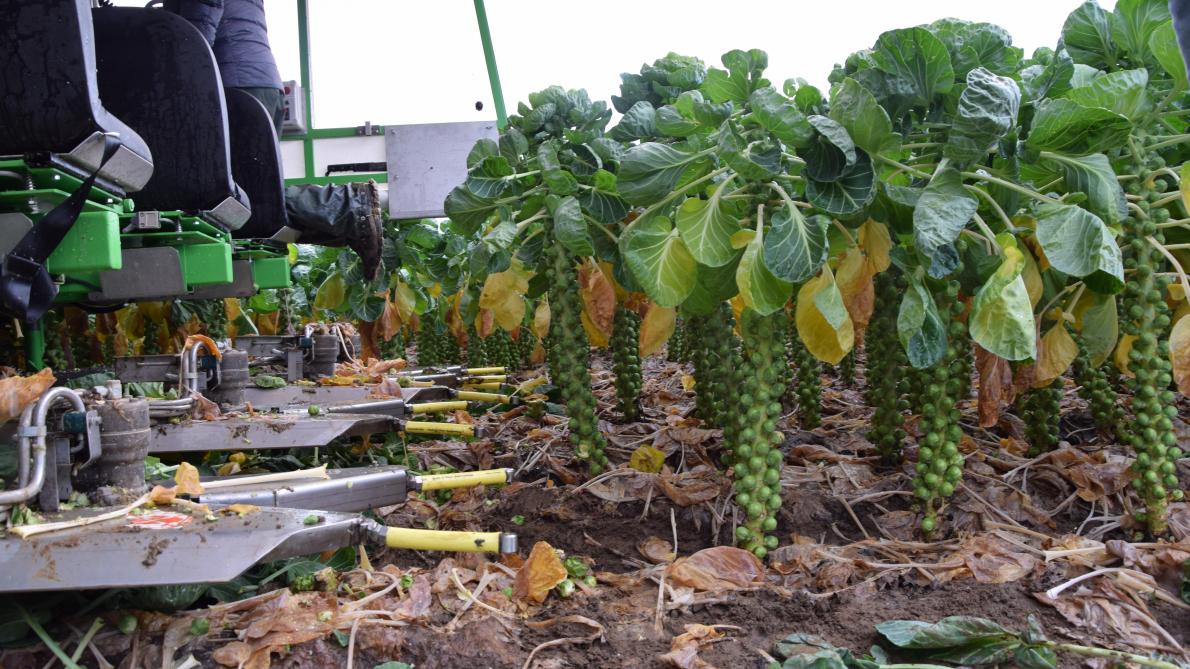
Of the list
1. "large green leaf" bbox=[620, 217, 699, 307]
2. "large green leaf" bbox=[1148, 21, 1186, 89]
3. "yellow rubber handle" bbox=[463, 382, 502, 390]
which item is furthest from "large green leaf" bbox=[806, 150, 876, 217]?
"yellow rubber handle" bbox=[463, 382, 502, 390]

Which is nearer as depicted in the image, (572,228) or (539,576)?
(539,576)

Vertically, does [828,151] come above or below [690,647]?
above

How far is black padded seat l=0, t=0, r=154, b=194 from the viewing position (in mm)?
2295

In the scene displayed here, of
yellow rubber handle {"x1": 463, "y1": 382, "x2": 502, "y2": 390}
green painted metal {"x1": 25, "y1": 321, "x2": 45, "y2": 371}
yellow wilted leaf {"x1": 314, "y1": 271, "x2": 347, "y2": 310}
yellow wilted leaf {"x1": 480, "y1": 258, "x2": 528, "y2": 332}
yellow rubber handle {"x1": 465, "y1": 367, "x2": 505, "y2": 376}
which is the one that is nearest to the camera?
yellow wilted leaf {"x1": 480, "y1": 258, "x2": 528, "y2": 332}

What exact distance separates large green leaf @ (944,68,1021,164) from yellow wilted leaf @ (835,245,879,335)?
37cm

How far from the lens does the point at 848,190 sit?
1953mm

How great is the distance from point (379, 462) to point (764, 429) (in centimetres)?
172

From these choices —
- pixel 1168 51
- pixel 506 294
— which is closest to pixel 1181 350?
pixel 1168 51

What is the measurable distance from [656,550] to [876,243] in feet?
3.07

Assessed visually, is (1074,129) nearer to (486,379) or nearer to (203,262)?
(203,262)

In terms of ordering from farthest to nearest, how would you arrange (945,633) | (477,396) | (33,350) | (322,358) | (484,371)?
(484,371) → (322,358) → (477,396) → (33,350) → (945,633)

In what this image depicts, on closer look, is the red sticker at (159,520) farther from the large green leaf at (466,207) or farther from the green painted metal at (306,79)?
the green painted metal at (306,79)

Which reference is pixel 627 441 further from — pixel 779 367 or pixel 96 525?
pixel 96 525

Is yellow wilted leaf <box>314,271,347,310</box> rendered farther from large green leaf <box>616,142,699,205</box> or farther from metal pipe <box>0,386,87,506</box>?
metal pipe <box>0,386,87,506</box>
